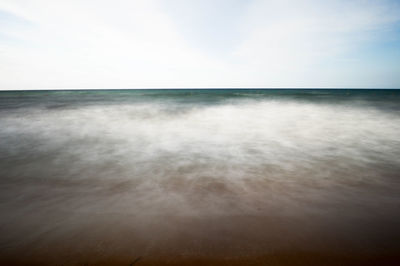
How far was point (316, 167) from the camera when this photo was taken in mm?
5043

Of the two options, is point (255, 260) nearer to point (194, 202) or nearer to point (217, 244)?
point (217, 244)

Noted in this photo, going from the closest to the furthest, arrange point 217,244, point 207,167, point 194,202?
1. point 217,244
2. point 194,202
3. point 207,167

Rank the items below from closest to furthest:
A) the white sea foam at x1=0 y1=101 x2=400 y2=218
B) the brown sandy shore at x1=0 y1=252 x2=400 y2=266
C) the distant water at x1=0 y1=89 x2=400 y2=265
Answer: the brown sandy shore at x1=0 y1=252 x2=400 y2=266 → the distant water at x1=0 y1=89 x2=400 y2=265 → the white sea foam at x1=0 y1=101 x2=400 y2=218

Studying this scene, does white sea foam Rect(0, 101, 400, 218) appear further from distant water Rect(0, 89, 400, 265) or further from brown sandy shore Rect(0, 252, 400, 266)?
brown sandy shore Rect(0, 252, 400, 266)

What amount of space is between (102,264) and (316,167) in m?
5.23

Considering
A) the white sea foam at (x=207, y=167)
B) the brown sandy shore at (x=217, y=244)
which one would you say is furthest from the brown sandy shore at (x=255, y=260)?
the white sea foam at (x=207, y=167)

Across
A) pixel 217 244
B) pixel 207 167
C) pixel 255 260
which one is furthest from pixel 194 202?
pixel 207 167

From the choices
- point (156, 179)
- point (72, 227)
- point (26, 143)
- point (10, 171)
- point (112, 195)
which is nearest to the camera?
point (72, 227)

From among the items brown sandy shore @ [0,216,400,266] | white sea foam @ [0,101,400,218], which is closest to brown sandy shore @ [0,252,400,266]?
brown sandy shore @ [0,216,400,266]

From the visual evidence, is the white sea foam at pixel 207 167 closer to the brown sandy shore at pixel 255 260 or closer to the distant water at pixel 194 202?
the distant water at pixel 194 202

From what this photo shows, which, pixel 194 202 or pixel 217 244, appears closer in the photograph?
pixel 217 244

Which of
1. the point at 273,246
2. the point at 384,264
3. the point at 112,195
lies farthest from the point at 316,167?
the point at 112,195

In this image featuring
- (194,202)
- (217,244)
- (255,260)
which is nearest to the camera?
(255,260)

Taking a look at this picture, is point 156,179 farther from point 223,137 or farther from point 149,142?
point 223,137
